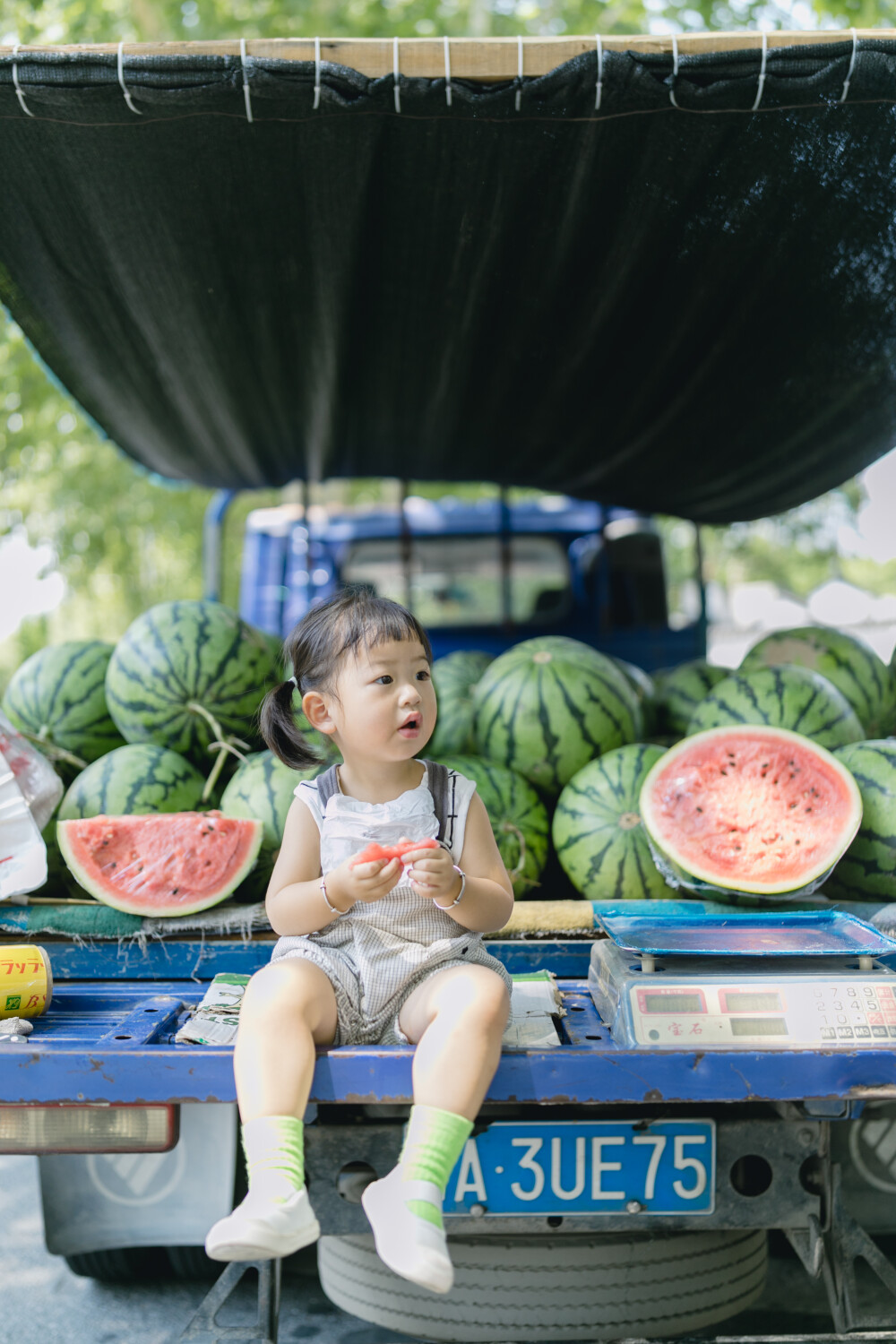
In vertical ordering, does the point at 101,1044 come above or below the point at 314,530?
below

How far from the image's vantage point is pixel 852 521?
1548 cm

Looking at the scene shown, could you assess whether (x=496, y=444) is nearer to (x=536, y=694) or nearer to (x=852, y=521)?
(x=536, y=694)

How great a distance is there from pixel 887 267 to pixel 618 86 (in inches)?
43.9

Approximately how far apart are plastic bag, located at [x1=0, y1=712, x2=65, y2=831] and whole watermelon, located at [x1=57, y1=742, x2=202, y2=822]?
8cm

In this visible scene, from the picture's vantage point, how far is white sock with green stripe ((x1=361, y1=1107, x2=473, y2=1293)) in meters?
1.57

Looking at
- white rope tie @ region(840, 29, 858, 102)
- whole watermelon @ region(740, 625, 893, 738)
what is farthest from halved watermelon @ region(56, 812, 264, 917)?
white rope tie @ region(840, 29, 858, 102)

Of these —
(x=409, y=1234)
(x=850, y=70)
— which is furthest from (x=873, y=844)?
(x=850, y=70)

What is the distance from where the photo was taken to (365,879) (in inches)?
73.0

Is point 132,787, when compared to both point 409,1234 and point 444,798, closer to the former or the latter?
point 444,798

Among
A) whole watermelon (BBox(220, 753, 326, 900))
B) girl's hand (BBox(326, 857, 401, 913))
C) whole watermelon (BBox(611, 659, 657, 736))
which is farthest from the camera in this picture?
whole watermelon (BBox(611, 659, 657, 736))

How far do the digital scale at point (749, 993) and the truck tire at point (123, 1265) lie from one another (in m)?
1.60

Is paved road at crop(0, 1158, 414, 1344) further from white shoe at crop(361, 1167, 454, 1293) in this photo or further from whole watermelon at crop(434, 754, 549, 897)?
whole watermelon at crop(434, 754, 549, 897)

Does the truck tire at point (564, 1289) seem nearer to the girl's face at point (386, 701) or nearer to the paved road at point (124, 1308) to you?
the paved road at point (124, 1308)

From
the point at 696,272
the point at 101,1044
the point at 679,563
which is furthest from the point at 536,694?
the point at 679,563
